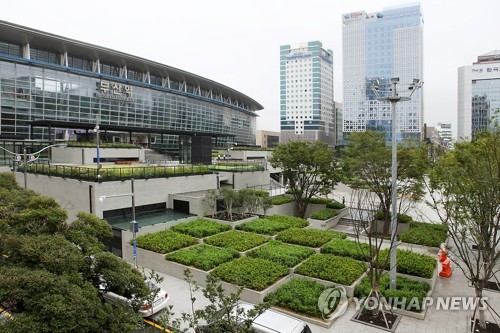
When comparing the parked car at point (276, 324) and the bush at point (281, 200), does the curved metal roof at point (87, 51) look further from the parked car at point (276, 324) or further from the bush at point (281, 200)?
the parked car at point (276, 324)

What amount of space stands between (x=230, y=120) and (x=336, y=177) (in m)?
59.4

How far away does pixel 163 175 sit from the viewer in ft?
71.4

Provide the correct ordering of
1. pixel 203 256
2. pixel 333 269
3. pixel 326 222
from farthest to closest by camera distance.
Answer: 1. pixel 326 222
2. pixel 203 256
3. pixel 333 269

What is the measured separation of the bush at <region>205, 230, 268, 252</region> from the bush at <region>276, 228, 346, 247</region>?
118cm

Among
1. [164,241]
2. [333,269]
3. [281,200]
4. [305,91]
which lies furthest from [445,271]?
[305,91]

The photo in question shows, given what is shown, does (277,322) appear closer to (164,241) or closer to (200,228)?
(164,241)

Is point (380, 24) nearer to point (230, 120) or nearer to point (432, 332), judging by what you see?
point (230, 120)

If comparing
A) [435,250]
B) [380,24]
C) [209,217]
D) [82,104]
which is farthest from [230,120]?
[435,250]

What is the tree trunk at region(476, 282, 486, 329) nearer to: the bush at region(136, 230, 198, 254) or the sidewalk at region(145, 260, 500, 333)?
the sidewalk at region(145, 260, 500, 333)

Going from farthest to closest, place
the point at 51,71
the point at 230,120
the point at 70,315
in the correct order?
the point at 230,120
the point at 51,71
the point at 70,315

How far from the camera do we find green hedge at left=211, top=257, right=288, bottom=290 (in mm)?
11814

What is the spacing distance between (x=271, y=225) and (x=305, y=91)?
10544 cm

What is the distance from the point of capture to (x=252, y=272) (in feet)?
40.9

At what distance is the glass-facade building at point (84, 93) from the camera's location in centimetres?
4109
